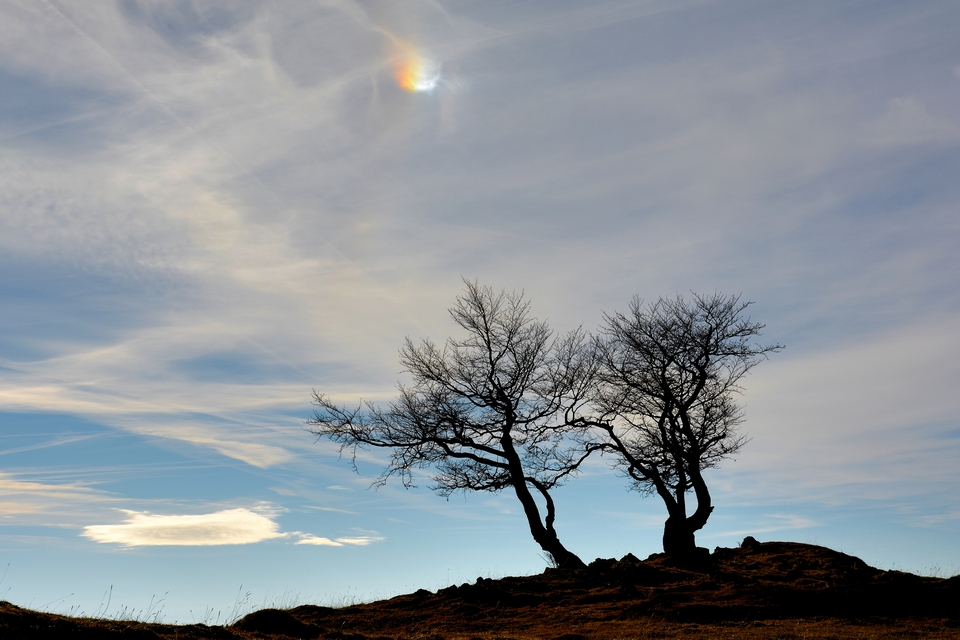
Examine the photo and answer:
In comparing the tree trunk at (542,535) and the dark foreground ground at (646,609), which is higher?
the tree trunk at (542,535)

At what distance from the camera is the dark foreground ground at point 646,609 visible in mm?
15016

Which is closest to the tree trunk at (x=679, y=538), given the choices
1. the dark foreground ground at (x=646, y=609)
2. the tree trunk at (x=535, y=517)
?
the dark foreground ground at (x=646, y=609)

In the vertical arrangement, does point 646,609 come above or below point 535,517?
below

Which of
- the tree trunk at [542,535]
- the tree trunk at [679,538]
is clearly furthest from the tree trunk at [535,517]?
the tree trunk at [679,538]

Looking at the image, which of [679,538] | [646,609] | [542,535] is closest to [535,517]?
[542,535]

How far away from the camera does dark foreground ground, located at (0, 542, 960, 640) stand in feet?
49.3

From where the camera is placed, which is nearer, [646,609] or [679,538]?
[646,609]

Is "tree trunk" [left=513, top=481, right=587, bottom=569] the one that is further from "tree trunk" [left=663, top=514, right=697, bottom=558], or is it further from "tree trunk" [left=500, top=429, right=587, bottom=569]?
"tree trunk" [left=663, top=514, right=697, bottom=558]

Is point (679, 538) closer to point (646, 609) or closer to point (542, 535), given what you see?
point (542, 535)

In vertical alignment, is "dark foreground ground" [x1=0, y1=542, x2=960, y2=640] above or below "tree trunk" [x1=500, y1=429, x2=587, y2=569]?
below

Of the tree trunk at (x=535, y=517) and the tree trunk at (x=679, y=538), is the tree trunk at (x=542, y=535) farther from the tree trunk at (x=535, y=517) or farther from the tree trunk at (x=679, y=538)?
the tree trunk at (x=679, y=538)

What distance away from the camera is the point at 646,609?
1814 cm

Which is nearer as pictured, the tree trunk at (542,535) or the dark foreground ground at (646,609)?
the dark foreground ground at (646,609)

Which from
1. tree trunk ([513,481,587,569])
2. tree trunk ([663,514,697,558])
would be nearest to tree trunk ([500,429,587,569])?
tree trunk ([513,481,587,569])
